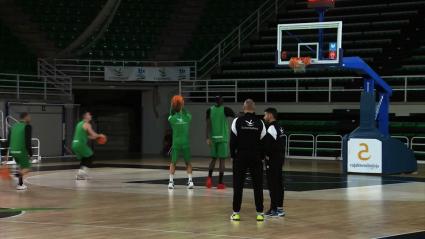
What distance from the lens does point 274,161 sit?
12.5m

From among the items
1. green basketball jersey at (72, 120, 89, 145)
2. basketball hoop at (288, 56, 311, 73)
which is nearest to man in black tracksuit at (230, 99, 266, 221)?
green basketball jersey at (72, 120, 89, 145)

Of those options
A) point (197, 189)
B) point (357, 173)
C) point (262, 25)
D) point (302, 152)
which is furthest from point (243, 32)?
point (197, 189)

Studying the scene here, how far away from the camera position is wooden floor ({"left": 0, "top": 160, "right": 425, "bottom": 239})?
1070 centimetres

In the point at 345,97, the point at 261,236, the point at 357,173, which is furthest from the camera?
the point at 345,97

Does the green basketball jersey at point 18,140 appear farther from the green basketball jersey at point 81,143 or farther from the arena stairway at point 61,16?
the arena stairway at point 61,16

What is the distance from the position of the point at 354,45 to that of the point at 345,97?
4.42 metres

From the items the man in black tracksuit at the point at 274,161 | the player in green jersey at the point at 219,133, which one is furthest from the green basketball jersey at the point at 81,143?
the man in black tracksuit at the point at 274,161

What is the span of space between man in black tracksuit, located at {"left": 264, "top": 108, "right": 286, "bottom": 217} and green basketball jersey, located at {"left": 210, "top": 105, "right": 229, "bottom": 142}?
4.59m

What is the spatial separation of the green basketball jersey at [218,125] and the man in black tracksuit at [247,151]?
17.4 ft

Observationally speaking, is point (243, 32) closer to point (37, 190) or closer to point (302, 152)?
point (302, 152)

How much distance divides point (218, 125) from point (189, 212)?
4.61 metres

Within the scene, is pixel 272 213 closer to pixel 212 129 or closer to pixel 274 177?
pixel 274 177

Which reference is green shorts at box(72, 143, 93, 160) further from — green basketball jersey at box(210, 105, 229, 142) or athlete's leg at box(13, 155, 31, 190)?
green basketball jersey at box(210, 105, 229, 142)

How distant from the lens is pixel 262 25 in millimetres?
39500
